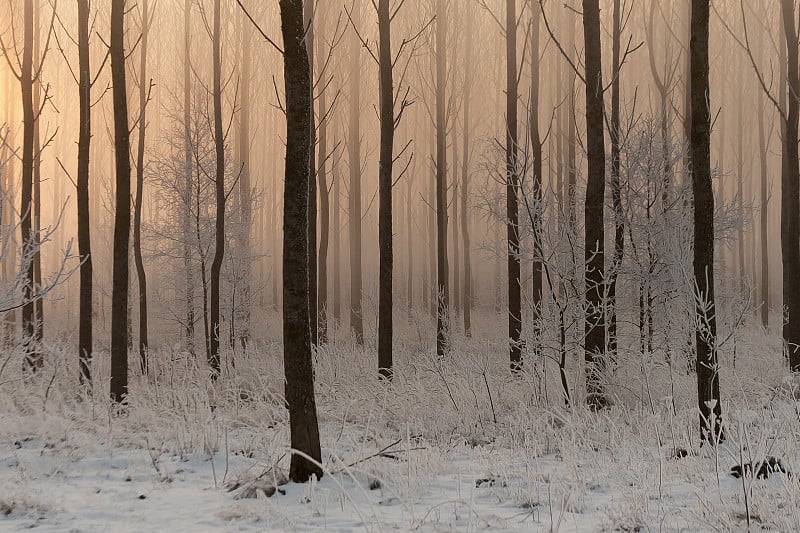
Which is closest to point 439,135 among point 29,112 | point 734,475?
point 29,112

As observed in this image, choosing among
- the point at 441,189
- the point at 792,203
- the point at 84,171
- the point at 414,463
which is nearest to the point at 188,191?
the point at 441,189

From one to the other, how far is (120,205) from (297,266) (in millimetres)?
4351

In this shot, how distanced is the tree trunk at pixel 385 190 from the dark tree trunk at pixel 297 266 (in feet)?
14.6

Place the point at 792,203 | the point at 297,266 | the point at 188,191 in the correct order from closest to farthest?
the point at 297,266
the point at 792,203
the point at 188,191

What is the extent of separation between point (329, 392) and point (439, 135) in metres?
8.42

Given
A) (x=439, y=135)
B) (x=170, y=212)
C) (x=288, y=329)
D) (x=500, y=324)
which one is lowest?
(x=500, y=324)

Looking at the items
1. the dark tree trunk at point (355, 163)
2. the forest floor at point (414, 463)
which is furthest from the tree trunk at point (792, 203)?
the dark tree trunk at point (355, 163)

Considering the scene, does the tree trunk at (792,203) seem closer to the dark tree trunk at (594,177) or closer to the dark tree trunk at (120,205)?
the dark tree trunk at (594,177)

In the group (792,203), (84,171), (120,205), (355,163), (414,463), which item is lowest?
(414,463)

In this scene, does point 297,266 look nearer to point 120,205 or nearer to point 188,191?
point 120,205

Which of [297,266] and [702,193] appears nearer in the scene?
[297,266]

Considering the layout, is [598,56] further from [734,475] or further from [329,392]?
[329,392]

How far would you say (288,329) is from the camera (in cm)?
474

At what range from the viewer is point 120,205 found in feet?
26.1
